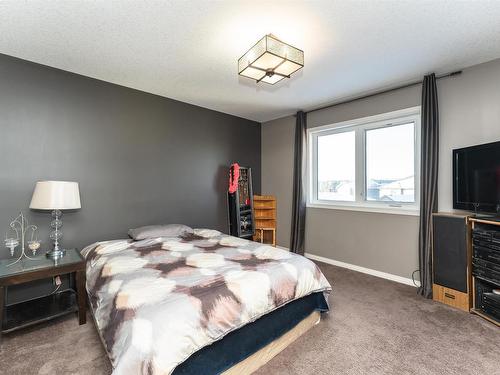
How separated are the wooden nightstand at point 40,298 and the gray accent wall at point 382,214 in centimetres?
319

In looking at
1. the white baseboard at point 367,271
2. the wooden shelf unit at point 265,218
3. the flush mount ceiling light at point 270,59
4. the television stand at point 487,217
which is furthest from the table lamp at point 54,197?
the television stand at point 487,217

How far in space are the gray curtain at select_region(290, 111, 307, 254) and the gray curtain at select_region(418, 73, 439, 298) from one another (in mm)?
1695

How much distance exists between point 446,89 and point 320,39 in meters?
1.78

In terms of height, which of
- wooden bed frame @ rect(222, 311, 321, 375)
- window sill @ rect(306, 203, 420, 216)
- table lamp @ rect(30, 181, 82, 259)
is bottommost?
wooden bed frame @ rect(222, 311, 321, 375)

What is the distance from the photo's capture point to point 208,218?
4.00 meters

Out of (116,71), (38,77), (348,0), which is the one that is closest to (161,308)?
(348,0)

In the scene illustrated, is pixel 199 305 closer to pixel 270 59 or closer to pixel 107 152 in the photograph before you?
pixel 270 59

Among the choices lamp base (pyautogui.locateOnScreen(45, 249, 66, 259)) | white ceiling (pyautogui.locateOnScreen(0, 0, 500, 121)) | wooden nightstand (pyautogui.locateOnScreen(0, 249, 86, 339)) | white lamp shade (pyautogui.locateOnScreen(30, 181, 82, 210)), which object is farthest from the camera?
lamp base (pyautogui.locateOnScreen(45, 249, 66, 259))

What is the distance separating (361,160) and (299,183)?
1022 mm

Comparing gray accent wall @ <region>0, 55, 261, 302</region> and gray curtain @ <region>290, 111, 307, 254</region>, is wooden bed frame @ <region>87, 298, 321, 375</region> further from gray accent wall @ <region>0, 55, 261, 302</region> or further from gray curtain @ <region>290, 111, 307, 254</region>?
gray curtain @ <region>290, 111, 307, 254</region>

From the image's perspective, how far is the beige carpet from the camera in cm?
168

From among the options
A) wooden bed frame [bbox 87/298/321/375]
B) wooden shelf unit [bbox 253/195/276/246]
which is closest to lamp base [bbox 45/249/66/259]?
wooden bed frame [bbox 87/298/321/375]

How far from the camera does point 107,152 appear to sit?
3.02 metres

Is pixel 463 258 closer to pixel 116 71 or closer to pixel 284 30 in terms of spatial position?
pixel 284 30
